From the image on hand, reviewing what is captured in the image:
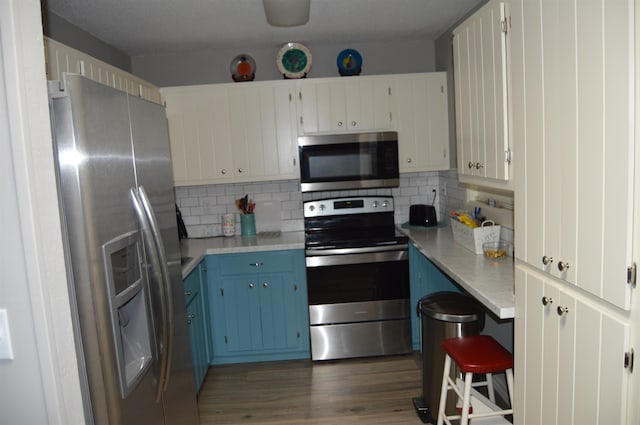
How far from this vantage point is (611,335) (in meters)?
1.14

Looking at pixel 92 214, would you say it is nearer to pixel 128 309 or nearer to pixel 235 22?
pixel 128 309

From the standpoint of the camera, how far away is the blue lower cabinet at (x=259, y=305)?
3.47 metres

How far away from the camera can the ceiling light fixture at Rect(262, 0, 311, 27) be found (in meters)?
2.40

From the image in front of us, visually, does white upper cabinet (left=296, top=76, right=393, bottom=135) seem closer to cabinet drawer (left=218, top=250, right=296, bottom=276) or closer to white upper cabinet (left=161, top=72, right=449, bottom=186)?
white upper cabinet (left=161, top=72, right=449, bottom=186)

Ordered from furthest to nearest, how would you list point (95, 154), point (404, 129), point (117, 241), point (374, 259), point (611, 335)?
point (404, 129) < point (374, 259) < point (117, 241) < point (95, 154) < point (611, 335)

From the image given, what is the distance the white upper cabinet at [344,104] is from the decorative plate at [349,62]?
3.5 inches

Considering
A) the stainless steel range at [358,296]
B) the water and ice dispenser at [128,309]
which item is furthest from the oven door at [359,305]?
the water and ice dispenser at [128,309]

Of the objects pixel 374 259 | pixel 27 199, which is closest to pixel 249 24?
pixel 374 259

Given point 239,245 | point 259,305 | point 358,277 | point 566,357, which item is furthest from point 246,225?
point 566,357

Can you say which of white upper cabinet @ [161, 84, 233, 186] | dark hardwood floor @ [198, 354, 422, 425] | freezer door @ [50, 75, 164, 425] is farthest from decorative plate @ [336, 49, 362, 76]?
freezer door @ [50, 75, 164, 425]

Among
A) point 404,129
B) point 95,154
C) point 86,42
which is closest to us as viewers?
point 95,154

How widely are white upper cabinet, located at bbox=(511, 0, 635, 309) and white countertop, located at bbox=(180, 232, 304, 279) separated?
208 centimetres

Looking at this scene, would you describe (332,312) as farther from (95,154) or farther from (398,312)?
(95,154)

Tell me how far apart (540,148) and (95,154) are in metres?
1.39
